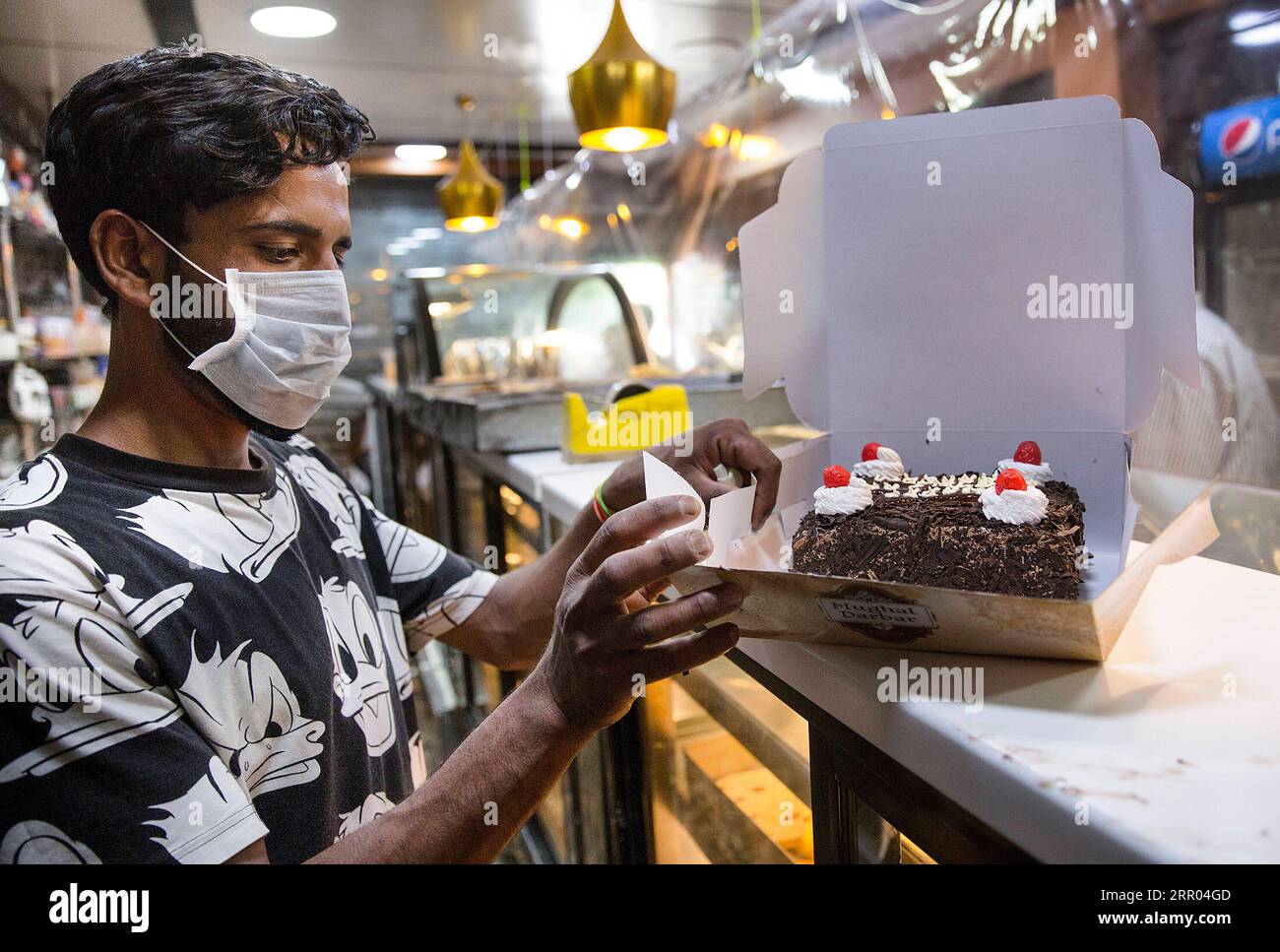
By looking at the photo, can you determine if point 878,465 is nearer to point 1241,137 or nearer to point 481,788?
point 481,788

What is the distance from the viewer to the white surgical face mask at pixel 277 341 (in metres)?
1.04

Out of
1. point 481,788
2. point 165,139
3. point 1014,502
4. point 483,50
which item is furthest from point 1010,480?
point 483,50

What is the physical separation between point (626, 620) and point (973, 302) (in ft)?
2.16

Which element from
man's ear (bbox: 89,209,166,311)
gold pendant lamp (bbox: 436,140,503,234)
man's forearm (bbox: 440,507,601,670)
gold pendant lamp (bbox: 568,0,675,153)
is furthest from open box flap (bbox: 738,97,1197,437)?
gold pendant lamp (bbox: 436,140,503,234)

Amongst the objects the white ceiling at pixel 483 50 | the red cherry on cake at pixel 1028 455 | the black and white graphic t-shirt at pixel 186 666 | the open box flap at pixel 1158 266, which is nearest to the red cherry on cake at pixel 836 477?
the red cherry on cake at pixel 1028 455

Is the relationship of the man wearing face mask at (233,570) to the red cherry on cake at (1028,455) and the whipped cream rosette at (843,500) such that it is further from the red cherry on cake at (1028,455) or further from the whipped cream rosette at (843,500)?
the red cherry on cake at (1028,455)

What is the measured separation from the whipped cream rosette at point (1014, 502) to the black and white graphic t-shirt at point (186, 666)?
→ 792mm

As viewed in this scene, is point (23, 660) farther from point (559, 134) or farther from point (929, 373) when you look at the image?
point (559, 134)

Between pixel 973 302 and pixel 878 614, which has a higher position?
pixel 973 302

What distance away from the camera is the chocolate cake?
865 millimetres

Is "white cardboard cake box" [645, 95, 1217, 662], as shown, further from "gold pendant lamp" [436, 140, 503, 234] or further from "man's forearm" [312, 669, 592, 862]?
"gold pendant lamp" [436, 140, 503, 234]

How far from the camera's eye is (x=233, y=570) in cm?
96

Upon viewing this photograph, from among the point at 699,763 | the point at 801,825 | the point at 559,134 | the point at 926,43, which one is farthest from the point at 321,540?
the point at 559,134
